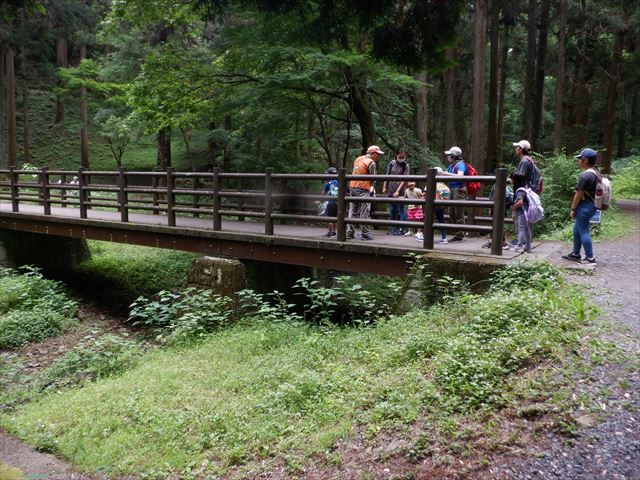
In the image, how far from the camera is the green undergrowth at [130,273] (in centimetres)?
1383

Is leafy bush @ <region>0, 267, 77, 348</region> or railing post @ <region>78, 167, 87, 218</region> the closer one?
leafy bush @ <region>0, 267, 77, 348</region>

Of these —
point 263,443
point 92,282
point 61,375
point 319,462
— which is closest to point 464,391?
point 319,462

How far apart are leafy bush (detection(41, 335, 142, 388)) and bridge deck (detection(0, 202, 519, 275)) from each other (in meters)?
2.93

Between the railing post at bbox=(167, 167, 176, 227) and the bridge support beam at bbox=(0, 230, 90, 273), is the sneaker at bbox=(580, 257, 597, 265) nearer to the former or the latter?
the railing post at bbox=(167, 167, 176, 227)

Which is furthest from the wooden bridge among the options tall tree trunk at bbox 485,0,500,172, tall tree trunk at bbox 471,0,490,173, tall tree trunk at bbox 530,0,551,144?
tall tree trunk at bbox 530,0,551,144

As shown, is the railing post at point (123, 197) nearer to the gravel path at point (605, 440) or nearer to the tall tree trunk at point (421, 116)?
the tall tree trunk at point (421, 116)

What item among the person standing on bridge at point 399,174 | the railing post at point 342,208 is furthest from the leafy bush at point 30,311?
the person standing on bridge at point 399,174

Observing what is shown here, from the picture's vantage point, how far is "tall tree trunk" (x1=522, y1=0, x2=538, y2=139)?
22384mm

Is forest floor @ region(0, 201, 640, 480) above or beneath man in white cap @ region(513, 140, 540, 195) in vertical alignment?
beneath

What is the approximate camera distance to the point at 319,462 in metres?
4.05

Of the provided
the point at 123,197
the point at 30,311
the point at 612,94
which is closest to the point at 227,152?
the point at 123,197

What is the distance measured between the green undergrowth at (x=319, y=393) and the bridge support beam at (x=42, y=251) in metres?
10.6

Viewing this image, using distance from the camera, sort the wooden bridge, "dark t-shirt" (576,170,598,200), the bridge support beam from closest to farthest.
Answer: "dark t-shirt" (576,170,598,200)
the wooden bridge
the bridge support beam

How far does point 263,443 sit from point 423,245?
4425 mm
